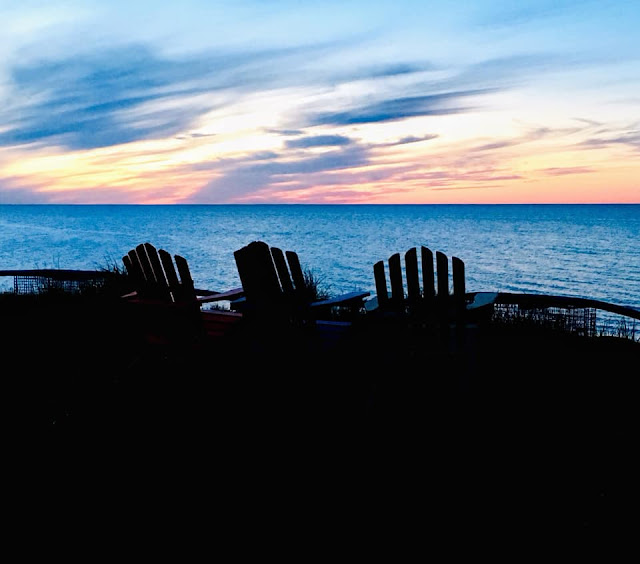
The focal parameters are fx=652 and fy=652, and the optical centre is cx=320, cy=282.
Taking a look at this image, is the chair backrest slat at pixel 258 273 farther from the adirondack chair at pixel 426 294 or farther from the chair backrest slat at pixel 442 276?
the chair backrest slat at pixel 442 276

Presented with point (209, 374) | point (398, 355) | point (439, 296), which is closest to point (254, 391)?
point (209, 374)

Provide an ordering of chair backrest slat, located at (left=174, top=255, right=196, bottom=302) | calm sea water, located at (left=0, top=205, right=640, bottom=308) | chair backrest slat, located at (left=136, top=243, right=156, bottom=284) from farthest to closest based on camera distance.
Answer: calm sea water, located at (left=0, top=205, right=640, bottom=308) < chair backrest slat, located at (left=136, top=243, right=156, bottom=284) < chair backrest slat, located at (left=174, top=255, right=196, bottom=302)

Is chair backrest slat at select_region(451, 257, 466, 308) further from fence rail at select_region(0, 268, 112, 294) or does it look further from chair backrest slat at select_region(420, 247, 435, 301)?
fence rail at select_region(0, 268, 112, 294)

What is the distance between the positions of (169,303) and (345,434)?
200cm

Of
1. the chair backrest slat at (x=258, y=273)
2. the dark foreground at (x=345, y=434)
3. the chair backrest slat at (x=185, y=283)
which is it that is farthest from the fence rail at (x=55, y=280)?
the chair backrest slat at (x=258, y=273)

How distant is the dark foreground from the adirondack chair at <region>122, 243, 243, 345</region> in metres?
0.22

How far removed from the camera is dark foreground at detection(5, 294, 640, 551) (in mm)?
3111

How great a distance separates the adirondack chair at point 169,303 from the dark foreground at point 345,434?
0.22 metres

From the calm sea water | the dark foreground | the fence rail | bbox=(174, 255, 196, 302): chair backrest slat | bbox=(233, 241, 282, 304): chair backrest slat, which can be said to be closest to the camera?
the dark foreground

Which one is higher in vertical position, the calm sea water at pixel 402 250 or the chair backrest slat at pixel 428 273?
the chair backrest slat at pixel 428 273

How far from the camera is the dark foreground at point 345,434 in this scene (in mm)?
3111

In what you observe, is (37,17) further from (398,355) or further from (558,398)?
(558,398)

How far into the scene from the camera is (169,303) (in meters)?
5.36

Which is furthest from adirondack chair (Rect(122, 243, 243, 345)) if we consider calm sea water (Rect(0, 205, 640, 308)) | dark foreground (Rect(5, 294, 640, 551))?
calm sea water (Rect(0, 205, 640, 308))
